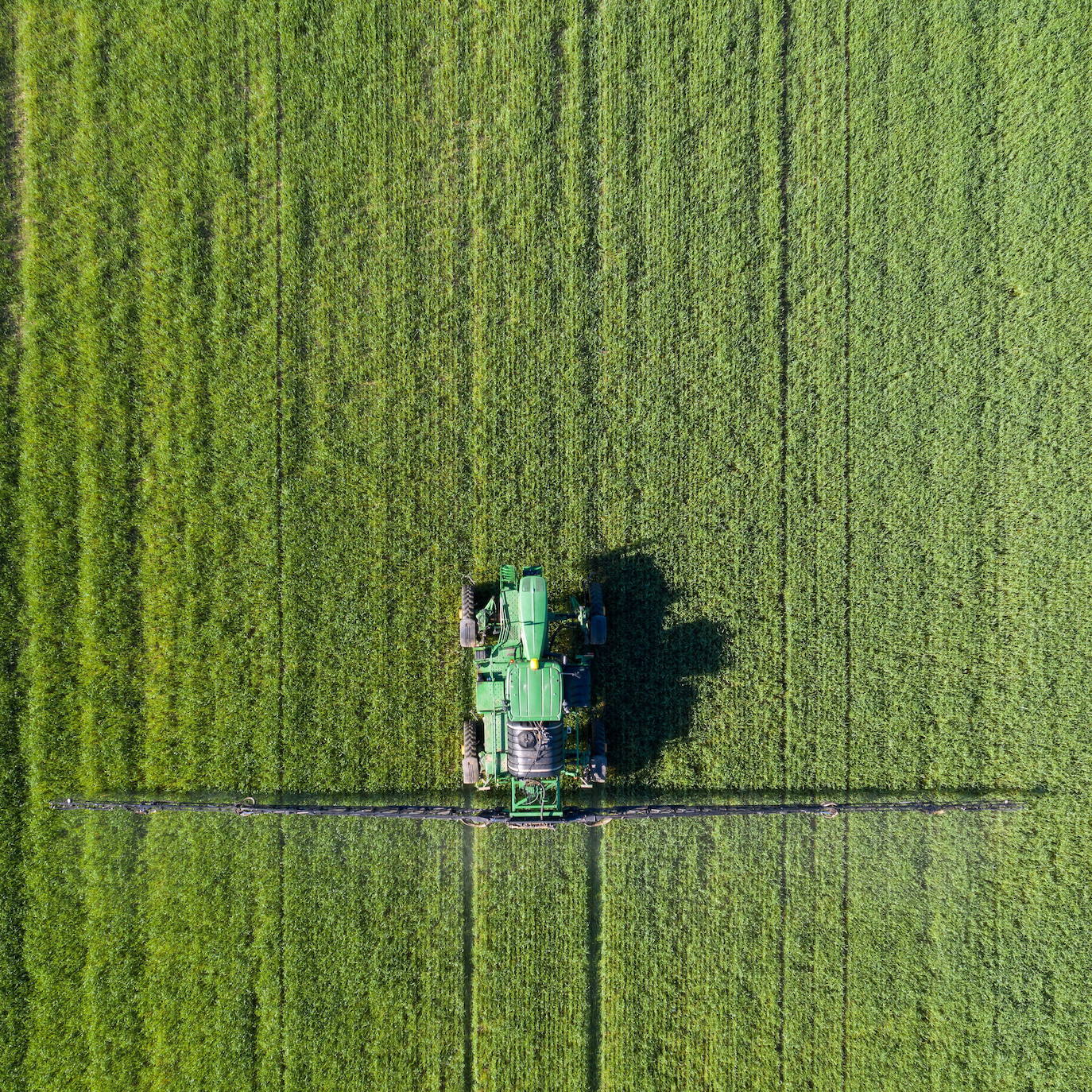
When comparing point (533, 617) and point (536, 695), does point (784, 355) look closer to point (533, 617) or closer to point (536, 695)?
point (533, 617)

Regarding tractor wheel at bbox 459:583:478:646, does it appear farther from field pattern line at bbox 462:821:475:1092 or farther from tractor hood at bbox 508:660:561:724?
field pattern line at bbox 462:821:475:1092

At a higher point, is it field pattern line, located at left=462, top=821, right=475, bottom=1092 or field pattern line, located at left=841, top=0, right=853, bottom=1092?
field pattern line, located at left=841, top=0, right=853, bottom=1092

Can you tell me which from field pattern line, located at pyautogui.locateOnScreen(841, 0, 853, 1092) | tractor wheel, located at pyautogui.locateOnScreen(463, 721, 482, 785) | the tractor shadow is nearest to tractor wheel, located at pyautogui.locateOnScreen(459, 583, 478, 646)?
tractor wheel, located at pyautogui.locateOnScreen(463, 721, 482, 785)

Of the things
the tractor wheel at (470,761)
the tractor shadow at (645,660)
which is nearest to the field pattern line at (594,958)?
the tractor shadow at (645,660)

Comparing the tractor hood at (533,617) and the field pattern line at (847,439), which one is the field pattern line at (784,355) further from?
the tractor hood at (533,617)

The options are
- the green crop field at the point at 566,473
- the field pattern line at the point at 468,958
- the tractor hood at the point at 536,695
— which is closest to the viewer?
the tractor hood at the point at 536,695

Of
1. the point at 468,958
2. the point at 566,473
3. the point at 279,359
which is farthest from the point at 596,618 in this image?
the point at 279,359

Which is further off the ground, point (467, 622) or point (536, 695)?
point (467, 622)
